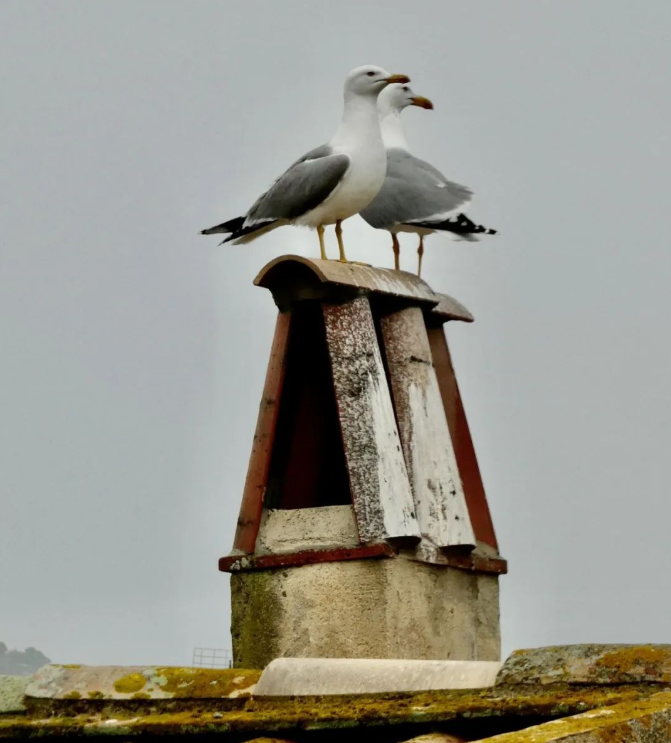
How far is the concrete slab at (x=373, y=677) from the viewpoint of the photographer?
436cm

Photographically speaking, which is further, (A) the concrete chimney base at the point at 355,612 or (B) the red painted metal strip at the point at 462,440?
(B) the red painted metal strip at the point at 462,440

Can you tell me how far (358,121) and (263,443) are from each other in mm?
2241

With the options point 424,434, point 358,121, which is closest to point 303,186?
point 358,121

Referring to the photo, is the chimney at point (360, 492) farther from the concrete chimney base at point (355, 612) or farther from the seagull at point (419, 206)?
the seagull at point (419, 206)

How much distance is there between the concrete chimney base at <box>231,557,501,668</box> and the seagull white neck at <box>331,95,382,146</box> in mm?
2868

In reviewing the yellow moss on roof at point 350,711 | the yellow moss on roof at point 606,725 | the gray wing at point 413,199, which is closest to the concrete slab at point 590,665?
the yellow moss on roof at point 350,711

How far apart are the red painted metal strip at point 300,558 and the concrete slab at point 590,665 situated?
154 inches

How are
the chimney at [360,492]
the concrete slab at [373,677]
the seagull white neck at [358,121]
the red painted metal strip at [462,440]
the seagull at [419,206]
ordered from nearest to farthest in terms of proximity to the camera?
the concrete slab at [373,677] < the chimney at [360,492] < the red painted metal strip at [462,440] < the seagull white neck at [358,121] < the seagull at [419,206]

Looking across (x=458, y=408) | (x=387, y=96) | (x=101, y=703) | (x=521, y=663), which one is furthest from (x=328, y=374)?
(x=521, y=663)

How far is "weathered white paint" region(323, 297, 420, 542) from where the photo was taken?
8.38 metres

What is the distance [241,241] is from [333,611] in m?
2.97

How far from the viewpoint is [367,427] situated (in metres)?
8.58

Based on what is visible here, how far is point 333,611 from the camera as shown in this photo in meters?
8.35

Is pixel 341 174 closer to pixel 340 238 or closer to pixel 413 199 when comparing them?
pixel 340 238
